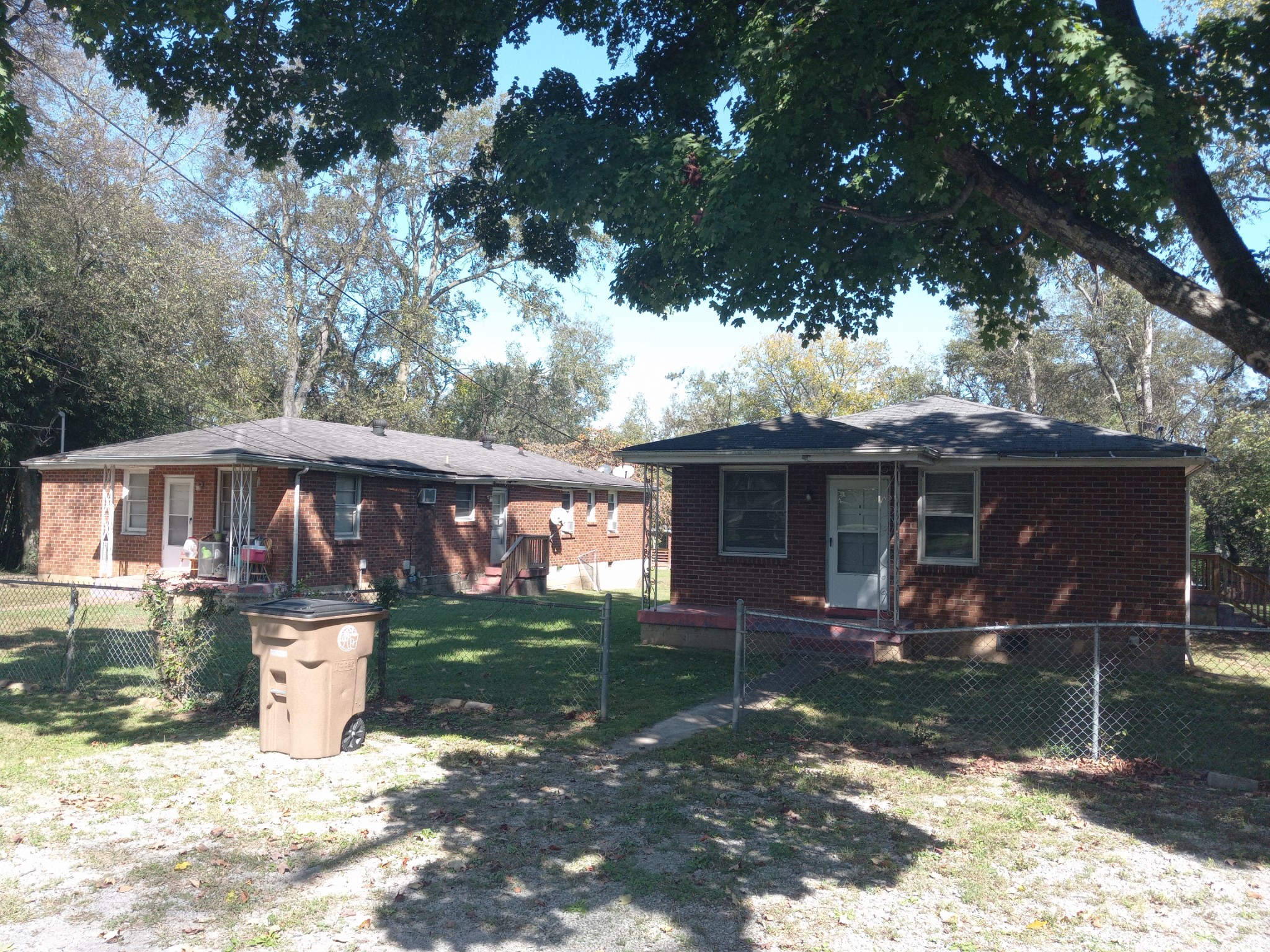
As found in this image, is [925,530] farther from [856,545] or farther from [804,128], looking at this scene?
[804,128]

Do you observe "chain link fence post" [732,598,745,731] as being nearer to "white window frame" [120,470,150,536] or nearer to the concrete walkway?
the concrete walkway

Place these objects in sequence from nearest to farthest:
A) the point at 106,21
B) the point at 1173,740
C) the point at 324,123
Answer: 1. the point at 1173,740
2. the point at 106,21
3. the point at 324,123

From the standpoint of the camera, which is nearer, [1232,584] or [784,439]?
[784,439]

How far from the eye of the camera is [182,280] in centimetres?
2416

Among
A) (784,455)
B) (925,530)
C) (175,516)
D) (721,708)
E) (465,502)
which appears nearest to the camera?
(721,708)

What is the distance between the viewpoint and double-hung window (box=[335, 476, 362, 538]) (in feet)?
64.3

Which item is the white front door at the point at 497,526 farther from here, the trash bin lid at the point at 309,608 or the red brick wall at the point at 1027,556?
the trash bin lid at the point at 309,608

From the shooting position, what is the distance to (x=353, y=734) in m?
7.38

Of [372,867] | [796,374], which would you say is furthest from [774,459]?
[796,374]

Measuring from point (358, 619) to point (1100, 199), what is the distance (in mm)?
9081

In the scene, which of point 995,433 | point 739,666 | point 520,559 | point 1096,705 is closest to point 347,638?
point 739,666

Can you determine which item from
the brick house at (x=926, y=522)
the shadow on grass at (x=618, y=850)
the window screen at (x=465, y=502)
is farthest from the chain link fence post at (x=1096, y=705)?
the window screen at (x=465, y=502)

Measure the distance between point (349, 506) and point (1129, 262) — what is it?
16.3 meters

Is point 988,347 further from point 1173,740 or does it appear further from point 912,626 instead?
point 1173,740
